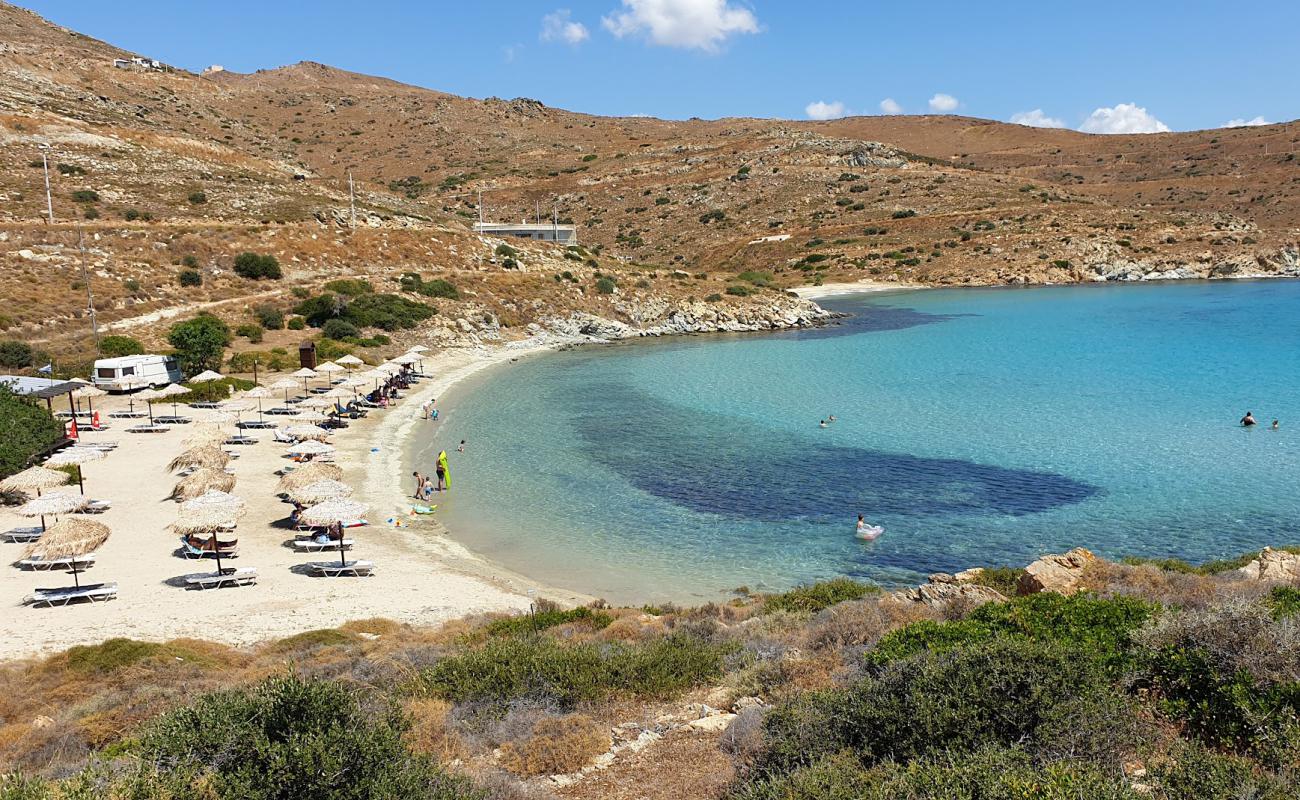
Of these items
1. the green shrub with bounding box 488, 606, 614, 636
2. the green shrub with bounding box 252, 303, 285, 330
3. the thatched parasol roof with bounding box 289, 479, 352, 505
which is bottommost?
the green shrub with bounding box 488, 606, 614, 636

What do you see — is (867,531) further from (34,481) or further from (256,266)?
(256,266)

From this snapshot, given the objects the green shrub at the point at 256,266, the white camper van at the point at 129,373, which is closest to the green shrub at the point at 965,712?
the white camper van at the point at 129,373

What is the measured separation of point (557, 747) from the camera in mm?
8602

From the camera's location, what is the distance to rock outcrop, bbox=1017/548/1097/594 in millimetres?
13117

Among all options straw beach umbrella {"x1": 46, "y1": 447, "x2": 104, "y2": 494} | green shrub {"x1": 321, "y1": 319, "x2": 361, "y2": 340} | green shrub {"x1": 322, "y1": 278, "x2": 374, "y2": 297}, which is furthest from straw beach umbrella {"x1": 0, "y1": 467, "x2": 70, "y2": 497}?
green shrub {"x1": 322, "y1": 278, "x2": 374, "y2": 297}

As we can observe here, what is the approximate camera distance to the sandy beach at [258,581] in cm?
1509

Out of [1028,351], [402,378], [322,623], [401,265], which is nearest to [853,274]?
[1028,351]

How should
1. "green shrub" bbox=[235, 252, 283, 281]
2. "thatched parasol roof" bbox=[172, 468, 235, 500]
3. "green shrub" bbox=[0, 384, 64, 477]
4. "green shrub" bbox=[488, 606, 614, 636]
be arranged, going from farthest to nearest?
1. "green shrub" bbox=[235, 252, 283, 281]
2. "green shrub" bbox=[0, 384, 64, 477]
3. "thatched parasol roof" bbox=[172, 468, 235, 500]
4. "green shrub" bbox=[488, 606, 614, 636]

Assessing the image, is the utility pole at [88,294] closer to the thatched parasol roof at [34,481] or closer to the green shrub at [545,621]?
the thatched parasol roof at [34,481]

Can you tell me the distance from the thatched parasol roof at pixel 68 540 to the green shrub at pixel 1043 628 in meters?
17.2

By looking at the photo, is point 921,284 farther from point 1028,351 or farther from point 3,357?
point 3,357

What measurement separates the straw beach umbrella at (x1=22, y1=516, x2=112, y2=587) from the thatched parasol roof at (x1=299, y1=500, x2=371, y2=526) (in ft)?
14.4

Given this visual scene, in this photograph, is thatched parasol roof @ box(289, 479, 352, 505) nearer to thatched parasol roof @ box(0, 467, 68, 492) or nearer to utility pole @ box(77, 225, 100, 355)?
thatched parasol roof @ box(0, 467, 68, 492)

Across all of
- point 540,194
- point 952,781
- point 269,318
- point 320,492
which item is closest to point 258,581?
point 320,492
